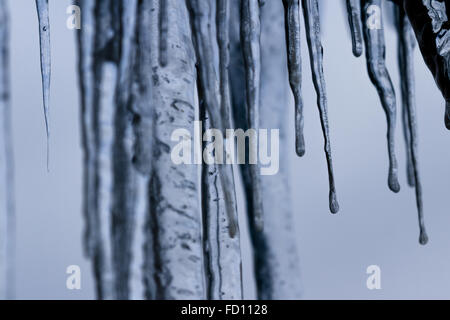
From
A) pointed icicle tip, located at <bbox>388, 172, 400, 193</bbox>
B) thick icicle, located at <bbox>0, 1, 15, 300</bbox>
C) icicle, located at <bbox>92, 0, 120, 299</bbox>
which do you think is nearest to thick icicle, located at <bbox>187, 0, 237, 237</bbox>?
icicle, located at <bbox>92, 0, 120, 299</bbox>

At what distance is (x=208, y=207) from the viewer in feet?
2.88

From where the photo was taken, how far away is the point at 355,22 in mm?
1025

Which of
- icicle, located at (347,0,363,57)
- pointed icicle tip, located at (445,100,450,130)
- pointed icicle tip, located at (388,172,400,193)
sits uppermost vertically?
icicle, located at (347,0,363,57)

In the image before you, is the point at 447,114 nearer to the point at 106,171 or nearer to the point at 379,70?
the point at 379,70

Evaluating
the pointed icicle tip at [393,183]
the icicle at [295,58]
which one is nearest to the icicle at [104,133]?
the icicle at [295,58]

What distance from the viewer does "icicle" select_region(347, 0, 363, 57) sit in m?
1.03

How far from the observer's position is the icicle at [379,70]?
1.07 meters

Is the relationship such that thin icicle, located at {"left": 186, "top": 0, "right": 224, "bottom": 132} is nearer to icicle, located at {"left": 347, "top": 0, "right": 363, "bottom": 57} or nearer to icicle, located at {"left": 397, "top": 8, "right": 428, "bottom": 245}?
icicle, located at {"left": 347, "top": 0, "right": 363, "bottom": 57}

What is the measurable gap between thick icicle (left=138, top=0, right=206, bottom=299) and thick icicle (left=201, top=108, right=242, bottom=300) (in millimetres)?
24

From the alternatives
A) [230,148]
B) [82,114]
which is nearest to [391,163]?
Result: [230,148]

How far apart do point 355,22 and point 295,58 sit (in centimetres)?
16

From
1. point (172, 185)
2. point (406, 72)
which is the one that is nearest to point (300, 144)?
point (172, 185)
